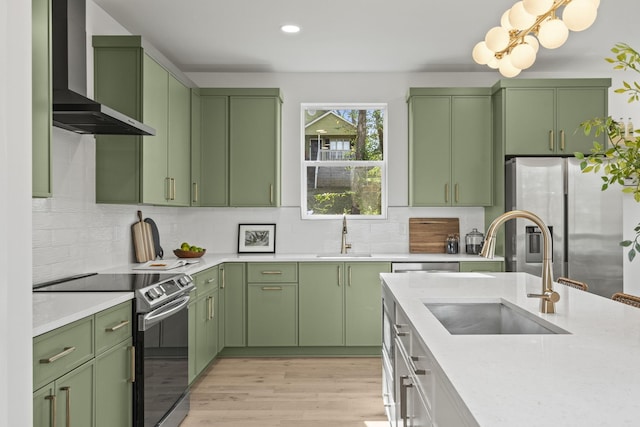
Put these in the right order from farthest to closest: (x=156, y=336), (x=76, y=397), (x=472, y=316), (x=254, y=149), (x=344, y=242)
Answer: (x=344, y=242)
(x=254, y=149)
(x=156, y=336)
(x=472, y=316)
(x=76, y=397)

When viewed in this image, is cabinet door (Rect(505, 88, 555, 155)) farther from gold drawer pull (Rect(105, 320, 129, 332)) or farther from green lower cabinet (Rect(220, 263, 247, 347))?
gold drawer pull (Rect(105, 320, 129, 332))

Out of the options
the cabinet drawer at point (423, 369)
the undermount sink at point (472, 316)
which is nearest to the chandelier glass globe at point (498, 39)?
the undermount sink at point (472, 316)

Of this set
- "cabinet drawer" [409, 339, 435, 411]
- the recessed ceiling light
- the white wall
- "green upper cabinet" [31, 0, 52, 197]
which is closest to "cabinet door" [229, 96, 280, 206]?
the recessed ceiling light

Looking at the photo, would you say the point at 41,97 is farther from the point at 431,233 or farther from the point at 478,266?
the point at 431,233

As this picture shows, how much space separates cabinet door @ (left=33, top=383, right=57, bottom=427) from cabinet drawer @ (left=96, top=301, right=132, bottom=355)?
1.23 feet

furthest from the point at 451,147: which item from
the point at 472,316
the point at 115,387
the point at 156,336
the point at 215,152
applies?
the point at 115,387

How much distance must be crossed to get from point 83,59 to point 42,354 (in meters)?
1.80

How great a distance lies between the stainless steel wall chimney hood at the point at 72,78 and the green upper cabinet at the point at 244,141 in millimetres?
1761

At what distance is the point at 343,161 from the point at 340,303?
148 cm

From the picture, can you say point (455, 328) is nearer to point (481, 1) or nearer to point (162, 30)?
point (481, 1)

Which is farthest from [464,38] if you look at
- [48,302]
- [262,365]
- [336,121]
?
[48,302]

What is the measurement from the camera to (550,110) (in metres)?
4.50

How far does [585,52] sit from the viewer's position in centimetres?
445

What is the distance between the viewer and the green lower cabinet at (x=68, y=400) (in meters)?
1.78
